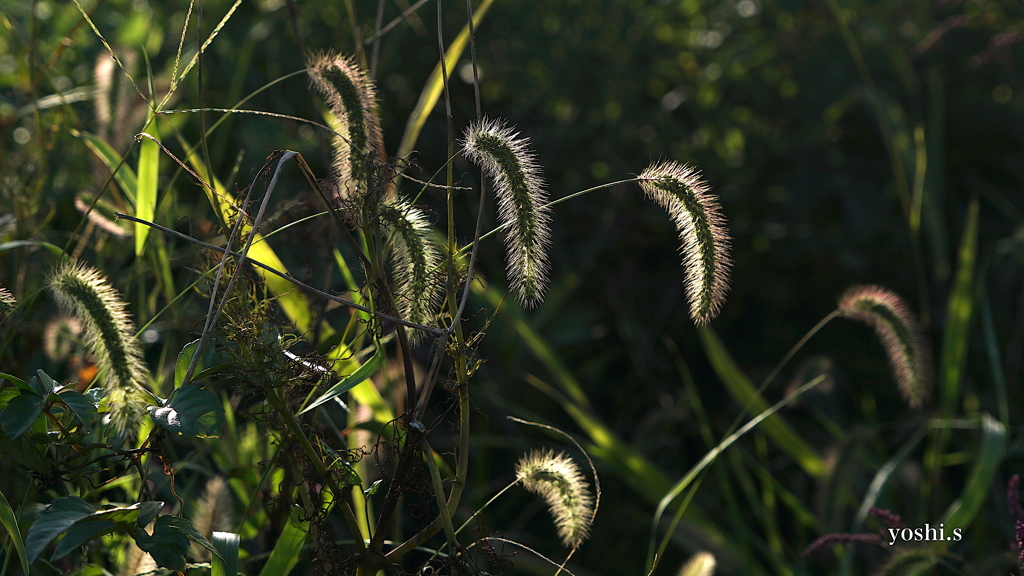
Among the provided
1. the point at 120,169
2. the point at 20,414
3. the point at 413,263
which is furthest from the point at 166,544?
the point at 120,169

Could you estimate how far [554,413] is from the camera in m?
2.05

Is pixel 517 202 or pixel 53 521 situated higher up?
pixel 517 202

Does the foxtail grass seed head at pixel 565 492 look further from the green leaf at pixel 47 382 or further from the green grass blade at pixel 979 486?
the green grass blade at pixel 979 486

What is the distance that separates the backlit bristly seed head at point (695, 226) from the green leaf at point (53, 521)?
60 cm

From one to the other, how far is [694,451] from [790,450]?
0.48 m

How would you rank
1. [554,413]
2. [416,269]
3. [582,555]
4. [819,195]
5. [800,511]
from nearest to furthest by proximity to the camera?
[416,269] → [800,511] → [582,555] → [554,413] → [819,195]

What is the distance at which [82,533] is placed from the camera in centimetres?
65

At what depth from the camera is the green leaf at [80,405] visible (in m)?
0.66

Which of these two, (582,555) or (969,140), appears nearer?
(582,555)

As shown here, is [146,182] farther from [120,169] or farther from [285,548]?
[285,548]

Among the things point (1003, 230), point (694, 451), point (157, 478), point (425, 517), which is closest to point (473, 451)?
point (694, 451)

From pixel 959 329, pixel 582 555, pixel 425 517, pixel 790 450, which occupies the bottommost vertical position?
pixel 582 555

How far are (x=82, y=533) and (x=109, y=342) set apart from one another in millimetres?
172

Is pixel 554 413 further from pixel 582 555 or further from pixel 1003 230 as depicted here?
pixel 1003 230
